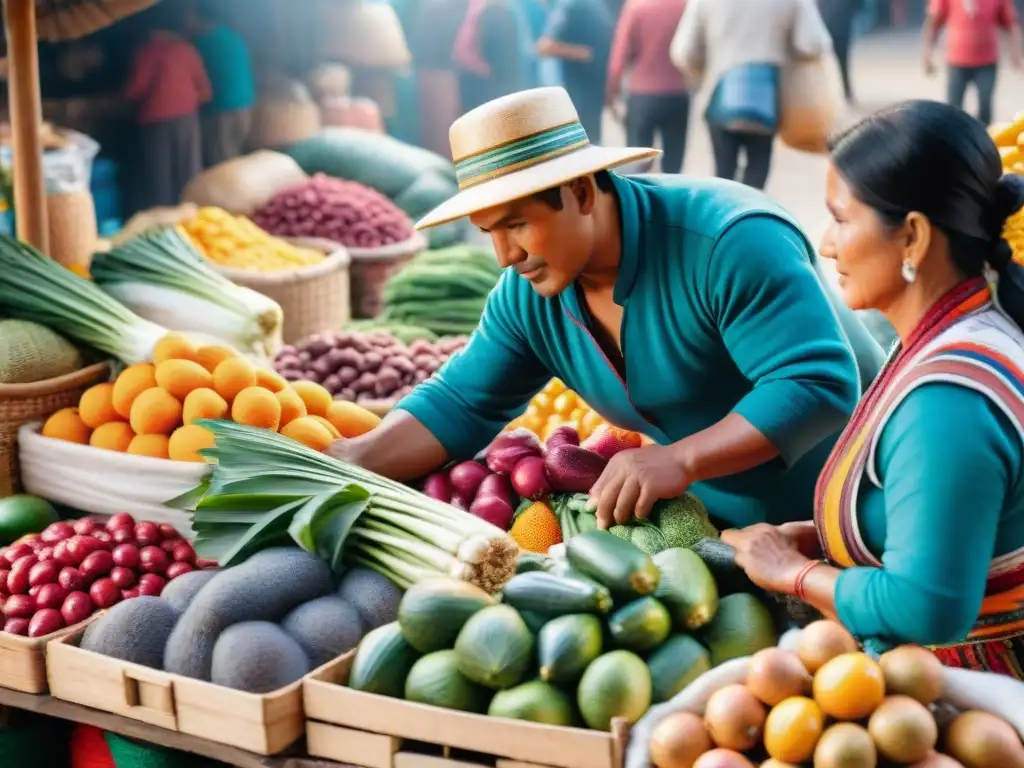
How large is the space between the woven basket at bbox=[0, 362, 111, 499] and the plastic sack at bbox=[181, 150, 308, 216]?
12.6 ft

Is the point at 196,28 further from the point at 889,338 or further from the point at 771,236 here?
the point at 771,236

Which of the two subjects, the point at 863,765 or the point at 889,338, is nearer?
the point at 863,765

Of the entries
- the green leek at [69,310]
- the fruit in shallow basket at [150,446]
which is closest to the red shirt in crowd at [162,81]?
the green leek at [69,310]

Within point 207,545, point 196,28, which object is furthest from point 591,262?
point 196,28

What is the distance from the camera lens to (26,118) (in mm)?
3818

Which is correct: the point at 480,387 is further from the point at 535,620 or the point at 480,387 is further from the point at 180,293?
the point at 180,293

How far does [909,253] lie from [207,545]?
1498 mm

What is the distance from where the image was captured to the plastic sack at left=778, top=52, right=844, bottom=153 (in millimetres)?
6539

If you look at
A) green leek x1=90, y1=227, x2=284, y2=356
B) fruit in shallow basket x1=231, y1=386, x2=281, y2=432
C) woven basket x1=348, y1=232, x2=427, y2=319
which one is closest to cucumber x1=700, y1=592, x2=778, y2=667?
fruit in shallow basket x1=231, y1=386, x2=281, y2=432

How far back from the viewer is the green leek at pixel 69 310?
359cm

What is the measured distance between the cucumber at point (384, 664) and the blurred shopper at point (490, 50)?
7726mm

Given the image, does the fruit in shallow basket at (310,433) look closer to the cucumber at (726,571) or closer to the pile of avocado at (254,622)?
the pile of avocado at (254,622)

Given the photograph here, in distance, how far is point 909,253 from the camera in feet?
5.65

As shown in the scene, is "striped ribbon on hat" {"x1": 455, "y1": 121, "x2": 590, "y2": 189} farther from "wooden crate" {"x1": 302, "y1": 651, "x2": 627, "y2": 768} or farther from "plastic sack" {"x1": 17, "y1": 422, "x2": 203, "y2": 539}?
"plastic sack" {"x1": 17, "y1": 422, "x2": 203, "y2": 539}
